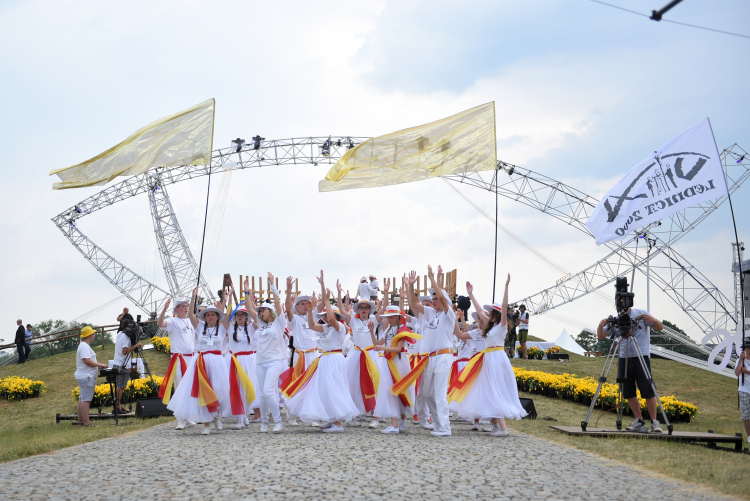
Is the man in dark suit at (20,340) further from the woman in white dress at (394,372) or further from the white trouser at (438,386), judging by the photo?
the white trouser at (438,386)

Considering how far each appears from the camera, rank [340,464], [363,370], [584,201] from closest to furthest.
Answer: [340,464]
[363,370]
[584,201]

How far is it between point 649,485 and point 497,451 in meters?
2.08

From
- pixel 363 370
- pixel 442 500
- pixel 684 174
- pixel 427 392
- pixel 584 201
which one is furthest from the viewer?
pixel 584 201

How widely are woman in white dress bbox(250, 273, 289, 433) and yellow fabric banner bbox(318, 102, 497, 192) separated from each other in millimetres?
4056

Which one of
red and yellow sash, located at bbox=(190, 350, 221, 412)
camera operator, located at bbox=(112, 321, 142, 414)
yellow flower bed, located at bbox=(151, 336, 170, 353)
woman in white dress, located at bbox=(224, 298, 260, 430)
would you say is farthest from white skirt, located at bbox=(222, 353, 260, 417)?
yellow flower bed, located at bbox=(151, 336, 170, 353)

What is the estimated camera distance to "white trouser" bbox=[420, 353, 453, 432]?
29.9 feet

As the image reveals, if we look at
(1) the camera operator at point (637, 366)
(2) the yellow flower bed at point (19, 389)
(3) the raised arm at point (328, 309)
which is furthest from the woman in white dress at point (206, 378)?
(2) the yellow flower bed at point (19, 389)

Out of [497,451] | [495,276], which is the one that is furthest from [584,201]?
[497,451]

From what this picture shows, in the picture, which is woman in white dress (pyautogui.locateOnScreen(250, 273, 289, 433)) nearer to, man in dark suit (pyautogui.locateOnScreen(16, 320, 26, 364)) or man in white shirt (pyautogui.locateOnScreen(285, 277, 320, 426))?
man in white shirt (pyautogui.locateOnScreen(285, 277, 320, 426))

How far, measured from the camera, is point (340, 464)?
6.62m

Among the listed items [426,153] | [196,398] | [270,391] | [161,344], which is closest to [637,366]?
[270,391]

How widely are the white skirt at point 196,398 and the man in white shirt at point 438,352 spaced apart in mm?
3136

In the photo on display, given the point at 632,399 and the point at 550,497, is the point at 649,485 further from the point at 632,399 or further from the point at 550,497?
the point at 632,399

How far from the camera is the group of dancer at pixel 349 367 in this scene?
925 centimetres
